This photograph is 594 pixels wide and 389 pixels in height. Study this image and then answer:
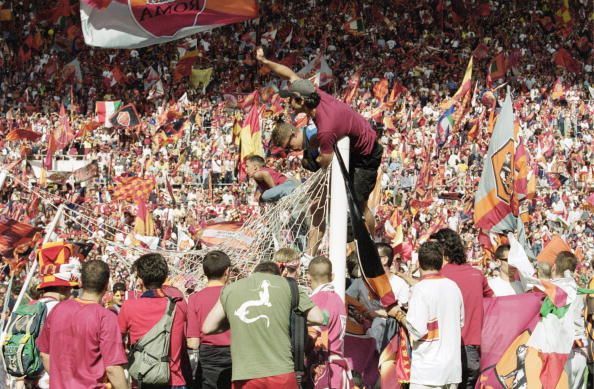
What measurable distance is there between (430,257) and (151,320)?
1.64 m

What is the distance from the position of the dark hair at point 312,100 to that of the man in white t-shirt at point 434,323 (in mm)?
1339

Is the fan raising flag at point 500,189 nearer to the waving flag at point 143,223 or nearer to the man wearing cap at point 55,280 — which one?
the man wearing cap at point 55,280

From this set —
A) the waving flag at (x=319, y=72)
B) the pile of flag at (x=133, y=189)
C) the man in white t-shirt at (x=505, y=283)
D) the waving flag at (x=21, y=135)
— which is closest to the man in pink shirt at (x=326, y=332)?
the man in white t-shirt at (x=505, y=283)

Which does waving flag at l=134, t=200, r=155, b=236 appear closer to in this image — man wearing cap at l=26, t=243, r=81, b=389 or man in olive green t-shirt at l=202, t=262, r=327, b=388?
man wearing cap at l=26, t=243, r=81, b=389

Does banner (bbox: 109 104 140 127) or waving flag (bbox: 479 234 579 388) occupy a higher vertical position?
banner (bbox: 109 104 140 127)

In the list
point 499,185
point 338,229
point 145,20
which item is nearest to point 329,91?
point 145,20

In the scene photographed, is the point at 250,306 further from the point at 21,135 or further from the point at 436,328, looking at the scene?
the point at 21,135

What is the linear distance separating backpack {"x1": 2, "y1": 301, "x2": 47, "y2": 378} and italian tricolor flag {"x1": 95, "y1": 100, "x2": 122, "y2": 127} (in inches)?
711

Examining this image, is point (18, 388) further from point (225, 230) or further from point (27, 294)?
point (225, 230)

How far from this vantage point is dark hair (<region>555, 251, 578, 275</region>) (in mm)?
7055

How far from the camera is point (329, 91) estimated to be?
86.8ft

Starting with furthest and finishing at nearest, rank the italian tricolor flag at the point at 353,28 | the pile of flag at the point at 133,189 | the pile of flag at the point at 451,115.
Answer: the italian tricolor flag at the point at 353,28, the pile of flag at the point at 451,115, the pile of flag at the point at 133,189

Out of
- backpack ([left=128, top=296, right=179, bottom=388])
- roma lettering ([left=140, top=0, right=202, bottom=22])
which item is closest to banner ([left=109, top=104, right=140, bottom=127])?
roma lettering ([left=140, top=0, right=202, bottom=22])

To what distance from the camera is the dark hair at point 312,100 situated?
726 cm
